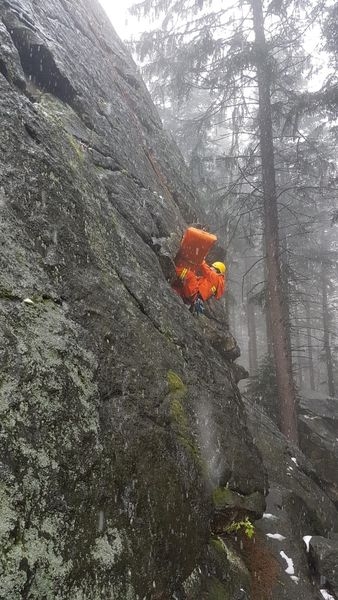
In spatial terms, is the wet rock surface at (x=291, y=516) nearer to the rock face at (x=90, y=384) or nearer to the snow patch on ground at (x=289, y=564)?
the snow patch on ground at (x=289, y=564)

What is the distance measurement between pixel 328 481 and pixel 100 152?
1029 centimetres

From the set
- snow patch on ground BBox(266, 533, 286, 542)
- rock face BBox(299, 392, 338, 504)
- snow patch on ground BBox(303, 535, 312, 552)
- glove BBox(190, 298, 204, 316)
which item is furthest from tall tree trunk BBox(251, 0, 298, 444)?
snow patch on ground BBox(266, 533, 286, 542)

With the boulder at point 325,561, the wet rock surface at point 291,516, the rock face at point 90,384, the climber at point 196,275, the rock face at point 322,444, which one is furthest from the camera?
the rock face at point 322,444

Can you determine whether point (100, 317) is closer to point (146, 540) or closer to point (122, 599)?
point (146, 540)

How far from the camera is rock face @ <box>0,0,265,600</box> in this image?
3154mm

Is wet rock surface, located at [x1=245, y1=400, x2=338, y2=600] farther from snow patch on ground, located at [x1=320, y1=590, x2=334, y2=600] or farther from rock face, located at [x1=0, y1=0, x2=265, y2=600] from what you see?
rock face, located at [x1=0, y1=0, x2=265, y2=600]

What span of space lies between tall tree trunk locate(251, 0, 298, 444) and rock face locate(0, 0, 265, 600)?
16.9 feet

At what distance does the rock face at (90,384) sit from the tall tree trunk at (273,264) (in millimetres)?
5153

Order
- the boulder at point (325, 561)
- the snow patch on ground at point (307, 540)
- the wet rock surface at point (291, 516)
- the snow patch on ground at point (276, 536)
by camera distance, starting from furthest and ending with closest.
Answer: the snow patch on ground at point (307, 540) < the snow patch on ground at point (276, 536) < the boulder at point (325, 561) < the wet rock surface at point (291, 516)

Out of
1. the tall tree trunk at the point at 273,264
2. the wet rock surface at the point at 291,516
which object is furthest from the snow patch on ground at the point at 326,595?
the tall tree trunk at the point at 273,264

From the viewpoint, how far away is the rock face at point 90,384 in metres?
3.15

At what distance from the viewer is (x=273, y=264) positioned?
12.2 metres

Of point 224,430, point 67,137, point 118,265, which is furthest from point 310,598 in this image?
point 67,137

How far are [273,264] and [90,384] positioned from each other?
9226 millimetres
